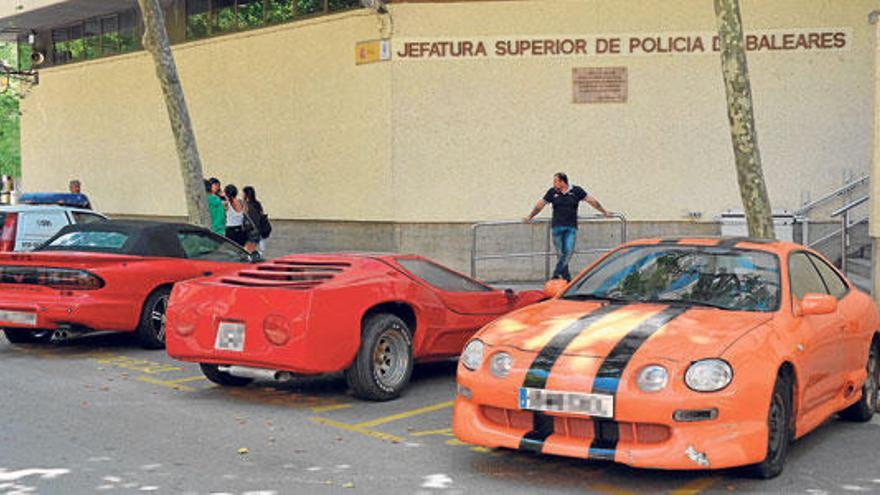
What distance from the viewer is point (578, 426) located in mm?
5816

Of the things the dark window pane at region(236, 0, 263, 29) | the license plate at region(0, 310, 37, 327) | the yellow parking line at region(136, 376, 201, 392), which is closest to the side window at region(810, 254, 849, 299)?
the yellow parking line at region(136, 376, 201, 392)

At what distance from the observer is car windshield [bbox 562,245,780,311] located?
6770mm

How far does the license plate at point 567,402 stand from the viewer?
567cm

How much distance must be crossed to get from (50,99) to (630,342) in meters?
25.5

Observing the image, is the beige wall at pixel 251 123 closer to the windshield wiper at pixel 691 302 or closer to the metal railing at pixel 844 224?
the metal railing at pixel 844 224

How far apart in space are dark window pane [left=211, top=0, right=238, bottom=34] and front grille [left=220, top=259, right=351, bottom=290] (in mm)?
14163

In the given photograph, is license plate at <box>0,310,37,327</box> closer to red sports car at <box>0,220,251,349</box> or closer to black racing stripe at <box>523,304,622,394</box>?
red sports car at <box>0,220,251,349</box>

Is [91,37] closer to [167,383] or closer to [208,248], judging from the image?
[208,248]

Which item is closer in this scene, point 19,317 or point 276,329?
point 276,329

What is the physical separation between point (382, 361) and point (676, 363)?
3.14 metres

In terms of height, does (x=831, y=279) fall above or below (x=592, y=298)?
above

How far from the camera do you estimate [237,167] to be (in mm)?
21641

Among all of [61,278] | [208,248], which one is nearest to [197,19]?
[208,248]

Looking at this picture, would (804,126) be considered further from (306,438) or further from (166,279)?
(306,438)
